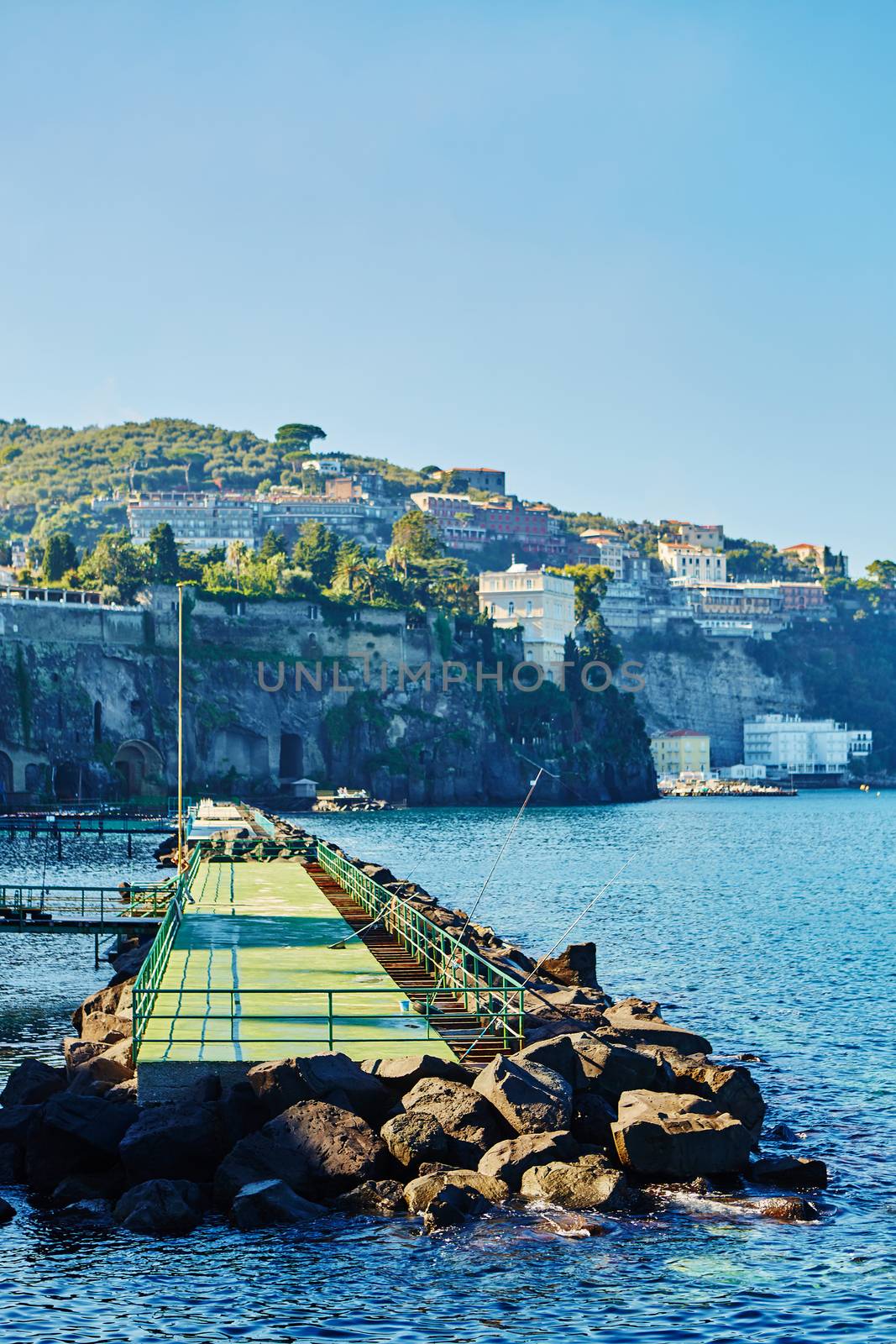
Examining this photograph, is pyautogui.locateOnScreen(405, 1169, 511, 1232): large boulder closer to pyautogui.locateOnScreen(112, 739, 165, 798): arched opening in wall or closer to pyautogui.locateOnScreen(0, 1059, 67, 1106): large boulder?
pyautogui.locateOnScreen(0, 1059, 67, 1106): large boulder

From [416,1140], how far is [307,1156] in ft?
4.12

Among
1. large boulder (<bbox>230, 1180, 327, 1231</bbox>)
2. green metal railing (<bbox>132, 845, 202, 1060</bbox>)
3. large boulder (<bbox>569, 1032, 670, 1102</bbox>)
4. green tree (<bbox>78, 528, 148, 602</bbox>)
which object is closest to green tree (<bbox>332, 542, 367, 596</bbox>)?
green tree (<bbox>78, 528, 148, 602</bbox>)

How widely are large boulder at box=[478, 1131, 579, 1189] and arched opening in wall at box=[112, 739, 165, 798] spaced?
117m

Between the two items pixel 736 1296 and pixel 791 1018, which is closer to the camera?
pixel 736 1296

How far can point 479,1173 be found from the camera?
18.8 m

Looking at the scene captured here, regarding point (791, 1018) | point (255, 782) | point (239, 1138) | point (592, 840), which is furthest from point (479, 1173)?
point (255, 782)

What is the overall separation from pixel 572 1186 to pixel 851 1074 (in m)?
11.5

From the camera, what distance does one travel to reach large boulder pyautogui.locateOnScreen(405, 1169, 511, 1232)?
701 inches

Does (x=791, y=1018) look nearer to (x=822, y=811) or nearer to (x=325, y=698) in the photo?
(x=325, y=698)

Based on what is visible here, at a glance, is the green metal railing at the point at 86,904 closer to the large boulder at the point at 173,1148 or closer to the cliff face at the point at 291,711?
the large boulder at the point at 173,1148

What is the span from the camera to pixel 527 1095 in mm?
19859

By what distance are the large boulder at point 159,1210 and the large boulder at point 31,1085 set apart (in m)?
3.59

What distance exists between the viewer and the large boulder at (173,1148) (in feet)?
62.2

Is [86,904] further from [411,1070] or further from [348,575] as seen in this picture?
[348,575]
